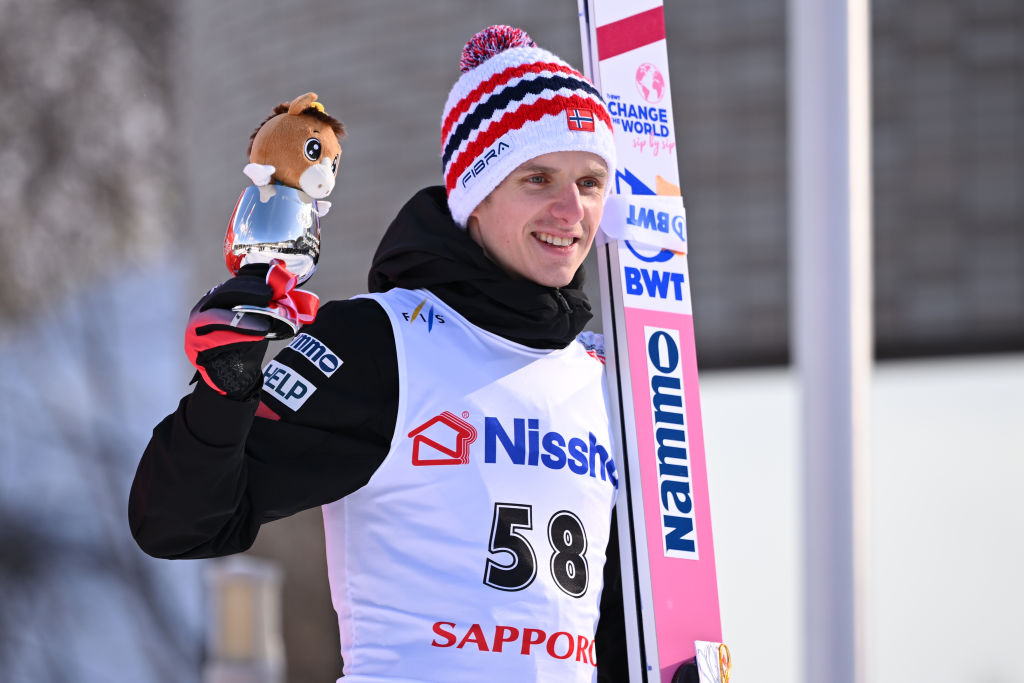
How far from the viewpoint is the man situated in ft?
→ 5.37

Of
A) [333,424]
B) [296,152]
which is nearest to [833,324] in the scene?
[333,424]

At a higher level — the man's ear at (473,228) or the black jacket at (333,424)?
the man's ear at (473,228)

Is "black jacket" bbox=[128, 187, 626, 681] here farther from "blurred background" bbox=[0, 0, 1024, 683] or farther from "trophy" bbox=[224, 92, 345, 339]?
"blurred background" bbox=[0, 0, 1024, 683]

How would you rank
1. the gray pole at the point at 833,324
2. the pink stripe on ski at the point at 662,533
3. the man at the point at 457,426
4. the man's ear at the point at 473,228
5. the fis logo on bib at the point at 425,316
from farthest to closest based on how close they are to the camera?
the gray pole at the point at 833,324 → the pink stripe on ski at the point at 662,533 → the man's ear at the point at 473,228 → the fis logo on bib at the point at 425,316 → the man at the point at 457,426

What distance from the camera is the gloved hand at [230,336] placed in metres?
1.51

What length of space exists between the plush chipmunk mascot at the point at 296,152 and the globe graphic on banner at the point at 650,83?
987mm

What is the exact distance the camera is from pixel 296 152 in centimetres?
170

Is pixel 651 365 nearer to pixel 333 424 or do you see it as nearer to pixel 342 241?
pixel 333 424

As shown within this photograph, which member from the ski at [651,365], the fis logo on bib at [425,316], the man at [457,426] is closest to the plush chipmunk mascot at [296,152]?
the man at [457,426]

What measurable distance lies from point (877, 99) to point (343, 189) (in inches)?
123

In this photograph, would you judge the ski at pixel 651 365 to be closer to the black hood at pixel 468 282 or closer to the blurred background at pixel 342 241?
the black hood at pixel 468 282

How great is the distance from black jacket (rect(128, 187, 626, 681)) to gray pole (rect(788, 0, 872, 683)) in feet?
4.45

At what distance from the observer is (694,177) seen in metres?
7.30

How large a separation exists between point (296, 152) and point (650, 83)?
3.56 ft
